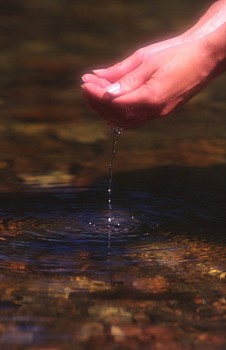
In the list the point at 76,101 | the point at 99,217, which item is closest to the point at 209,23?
the point at 99,217

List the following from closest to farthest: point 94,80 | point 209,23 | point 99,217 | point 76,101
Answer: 1. point 94,80
2. point 209,23
3. point 99,217
4. point 76,101

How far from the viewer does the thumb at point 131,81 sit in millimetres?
2375

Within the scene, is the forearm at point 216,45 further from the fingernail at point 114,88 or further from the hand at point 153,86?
the fingernail at point 114,88

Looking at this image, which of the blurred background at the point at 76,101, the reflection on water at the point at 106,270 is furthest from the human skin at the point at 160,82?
the blurred background at the point at 76,101

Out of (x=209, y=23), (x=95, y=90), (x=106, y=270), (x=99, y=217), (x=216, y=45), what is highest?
(x=209, y=23)

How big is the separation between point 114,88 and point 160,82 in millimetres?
109

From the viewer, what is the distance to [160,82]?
7.75 ft

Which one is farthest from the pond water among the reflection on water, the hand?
the hand

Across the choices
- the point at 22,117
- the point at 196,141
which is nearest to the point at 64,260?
the point at 196,141

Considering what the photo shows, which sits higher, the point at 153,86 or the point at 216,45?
the point at 216,45

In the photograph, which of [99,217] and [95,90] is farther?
[99,217]

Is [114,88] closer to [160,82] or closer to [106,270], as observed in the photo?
[160,82]

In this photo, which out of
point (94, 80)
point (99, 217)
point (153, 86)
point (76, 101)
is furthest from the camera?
point (76, 101)

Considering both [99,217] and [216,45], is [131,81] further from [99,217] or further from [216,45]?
[99,217]
